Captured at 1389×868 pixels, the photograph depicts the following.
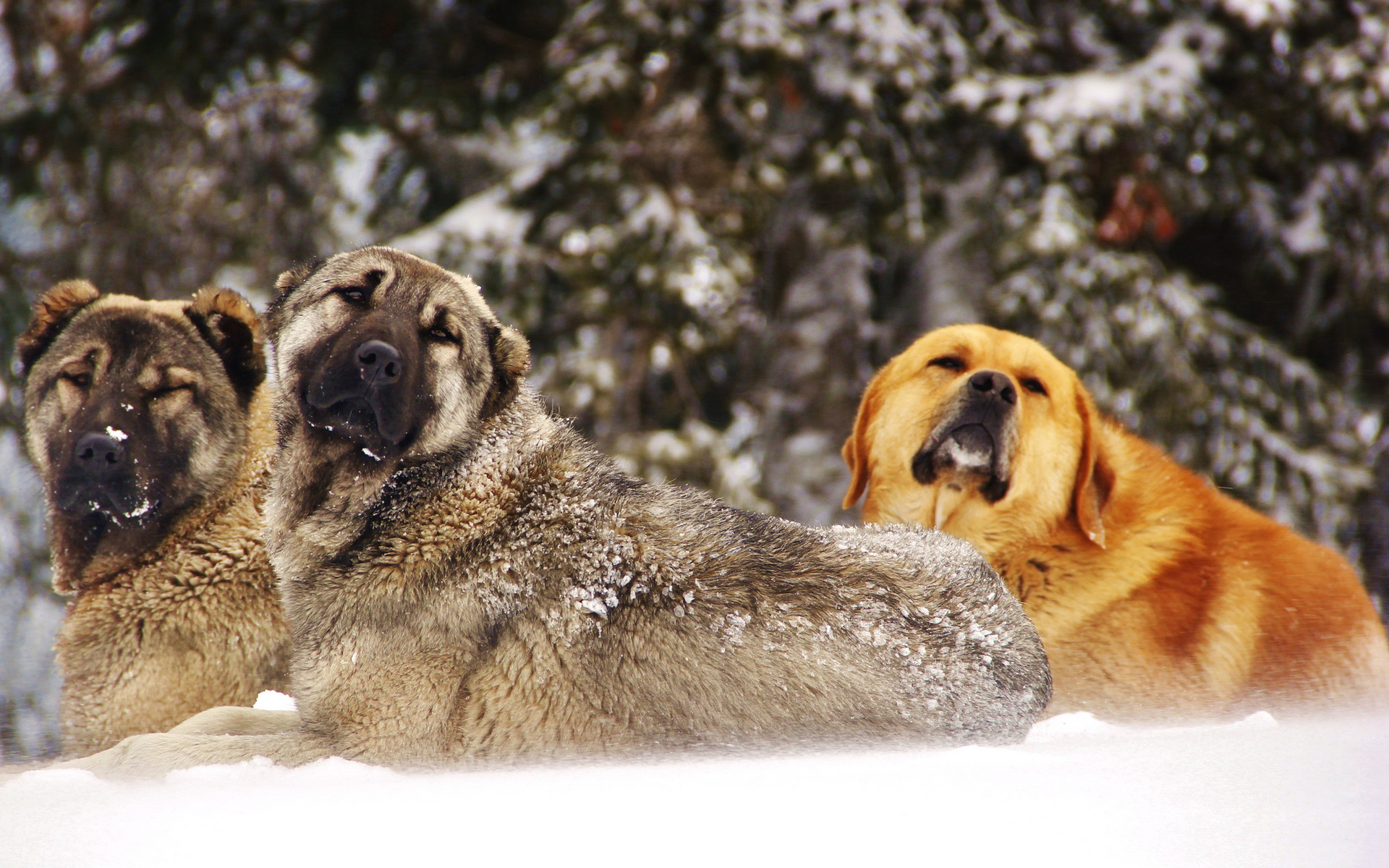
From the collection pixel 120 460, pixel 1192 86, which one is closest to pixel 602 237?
pixel 1192 86

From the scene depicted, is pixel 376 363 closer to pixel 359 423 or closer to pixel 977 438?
pixel 359 423

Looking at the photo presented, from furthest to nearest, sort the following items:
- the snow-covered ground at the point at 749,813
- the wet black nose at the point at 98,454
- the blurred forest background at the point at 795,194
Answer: the blurred forest background at the point at 795,194 → the wet black nose at the point at 98,454 → the snow-covered ground at the point at 749,813

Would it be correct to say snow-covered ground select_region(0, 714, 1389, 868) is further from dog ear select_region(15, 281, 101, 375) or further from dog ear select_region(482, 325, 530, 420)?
dog ear select_region(15, 281, 101, 375)

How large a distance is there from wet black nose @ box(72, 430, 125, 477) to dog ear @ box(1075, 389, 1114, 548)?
2.82 meters

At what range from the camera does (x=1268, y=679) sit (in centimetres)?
319

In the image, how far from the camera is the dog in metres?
2.83

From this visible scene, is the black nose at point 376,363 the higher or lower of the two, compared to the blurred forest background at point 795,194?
higher

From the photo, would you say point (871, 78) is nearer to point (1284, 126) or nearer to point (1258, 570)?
point (1284, 126)

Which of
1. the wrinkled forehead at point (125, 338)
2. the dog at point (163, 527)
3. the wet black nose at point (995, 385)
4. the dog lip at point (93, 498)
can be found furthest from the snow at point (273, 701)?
the wet black nose at point (995, 385)

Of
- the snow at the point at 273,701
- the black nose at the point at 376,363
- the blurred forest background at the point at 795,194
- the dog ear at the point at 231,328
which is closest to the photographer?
the black nose at the point at 376,363

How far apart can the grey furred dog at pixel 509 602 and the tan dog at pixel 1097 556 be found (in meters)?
0.51

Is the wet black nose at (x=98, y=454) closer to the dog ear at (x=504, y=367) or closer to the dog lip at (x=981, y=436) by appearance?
the dog ear at (x=504, y=367)

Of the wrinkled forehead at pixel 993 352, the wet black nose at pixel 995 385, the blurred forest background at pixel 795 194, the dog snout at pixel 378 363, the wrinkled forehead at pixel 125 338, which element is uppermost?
the dog snout at pixel 378 363

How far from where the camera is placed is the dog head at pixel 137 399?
2.69m
